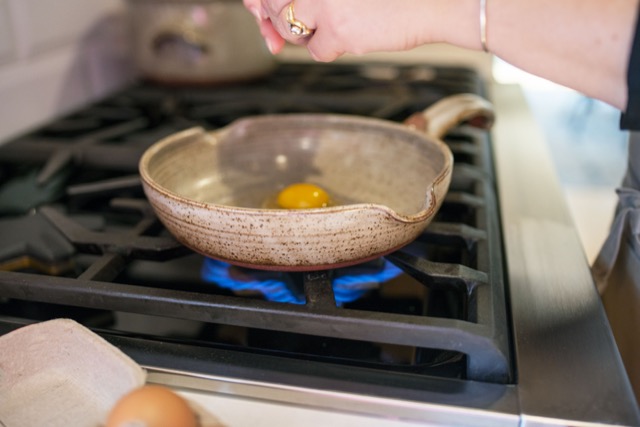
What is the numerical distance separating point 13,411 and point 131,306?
A: 3.9 inches

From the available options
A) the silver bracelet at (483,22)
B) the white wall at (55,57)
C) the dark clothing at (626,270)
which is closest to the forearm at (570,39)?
the silver bracelet at (483,22)

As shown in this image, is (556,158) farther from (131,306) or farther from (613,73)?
(131,306)

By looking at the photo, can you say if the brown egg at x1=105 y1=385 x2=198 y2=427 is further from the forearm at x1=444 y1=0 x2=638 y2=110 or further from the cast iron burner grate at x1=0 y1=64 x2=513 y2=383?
the forearm at x1=444 y1=0 x2=638 y2=110

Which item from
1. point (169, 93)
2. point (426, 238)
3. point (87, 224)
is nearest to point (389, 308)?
point (426, 238)

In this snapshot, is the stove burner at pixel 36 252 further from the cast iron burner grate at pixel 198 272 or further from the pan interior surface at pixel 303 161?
the pan interior surface at pixel 303 161

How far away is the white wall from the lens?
862 mm

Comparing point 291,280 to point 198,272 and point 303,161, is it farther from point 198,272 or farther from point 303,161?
point 303,161

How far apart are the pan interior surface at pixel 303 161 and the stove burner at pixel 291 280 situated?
0.27 feet

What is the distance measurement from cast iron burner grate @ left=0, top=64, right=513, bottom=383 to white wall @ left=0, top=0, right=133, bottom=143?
0.24 ft

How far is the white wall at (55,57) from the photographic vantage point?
33.9 inches

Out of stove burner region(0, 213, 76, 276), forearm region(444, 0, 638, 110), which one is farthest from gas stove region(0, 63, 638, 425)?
forearm region(444, 0, 638, 110)

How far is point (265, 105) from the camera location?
94 cm

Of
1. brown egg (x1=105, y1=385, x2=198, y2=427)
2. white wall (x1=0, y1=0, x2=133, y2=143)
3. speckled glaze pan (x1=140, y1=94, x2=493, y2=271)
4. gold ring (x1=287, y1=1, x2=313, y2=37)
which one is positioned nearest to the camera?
brown egg (x1=105, y1=385, x2=198, y2=427)

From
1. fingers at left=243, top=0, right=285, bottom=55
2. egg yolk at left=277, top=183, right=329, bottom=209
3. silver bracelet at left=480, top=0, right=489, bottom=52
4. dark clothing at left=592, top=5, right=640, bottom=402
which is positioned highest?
silver bracelet at left=480, top=0, right=489, bottom=52
